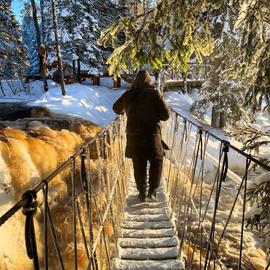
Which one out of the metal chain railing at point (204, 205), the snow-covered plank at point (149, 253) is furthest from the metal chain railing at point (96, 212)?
the metal chain railing at point (204, 205)

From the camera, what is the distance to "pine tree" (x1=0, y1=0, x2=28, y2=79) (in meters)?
19.8

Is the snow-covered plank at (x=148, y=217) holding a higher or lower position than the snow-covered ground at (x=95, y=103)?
higher

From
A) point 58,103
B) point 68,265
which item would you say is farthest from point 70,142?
point 58,103

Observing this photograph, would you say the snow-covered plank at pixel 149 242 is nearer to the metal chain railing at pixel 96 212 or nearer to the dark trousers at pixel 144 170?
the metal chain railing at pixel 96 212

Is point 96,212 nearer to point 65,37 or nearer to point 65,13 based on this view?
point 65,37

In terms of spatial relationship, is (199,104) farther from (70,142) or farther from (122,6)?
(122,6)

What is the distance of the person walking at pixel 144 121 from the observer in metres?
4.91

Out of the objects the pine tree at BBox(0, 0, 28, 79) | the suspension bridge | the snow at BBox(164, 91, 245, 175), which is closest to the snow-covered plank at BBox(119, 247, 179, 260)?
the suspension bridge

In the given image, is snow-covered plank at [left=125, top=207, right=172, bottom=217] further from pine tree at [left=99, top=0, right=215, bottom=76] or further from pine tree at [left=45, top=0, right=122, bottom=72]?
pine tree at [left=45, top=0, right=122, bottom=72]

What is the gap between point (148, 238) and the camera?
13.8 feet

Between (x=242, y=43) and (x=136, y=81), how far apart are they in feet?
4.55

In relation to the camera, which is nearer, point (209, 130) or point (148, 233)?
point (148, 233)

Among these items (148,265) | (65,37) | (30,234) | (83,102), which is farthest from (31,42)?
(30,234)

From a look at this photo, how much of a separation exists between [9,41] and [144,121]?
1822 centimetres
